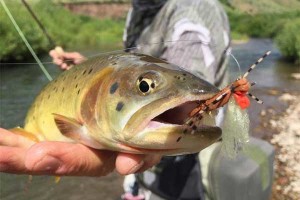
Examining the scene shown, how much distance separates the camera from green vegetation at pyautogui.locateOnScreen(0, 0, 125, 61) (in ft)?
65.0

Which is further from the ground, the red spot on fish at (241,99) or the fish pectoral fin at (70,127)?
the red spot on fish at (241,99)

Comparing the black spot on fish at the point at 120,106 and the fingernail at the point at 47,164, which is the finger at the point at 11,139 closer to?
the fingernail at the point at 47,164

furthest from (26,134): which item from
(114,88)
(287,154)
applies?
(287,154)

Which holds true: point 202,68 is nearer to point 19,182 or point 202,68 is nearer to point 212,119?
point 212,119

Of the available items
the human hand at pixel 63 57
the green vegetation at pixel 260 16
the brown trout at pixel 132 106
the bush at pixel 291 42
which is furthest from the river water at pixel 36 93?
the green vegetation at pixel 260 16

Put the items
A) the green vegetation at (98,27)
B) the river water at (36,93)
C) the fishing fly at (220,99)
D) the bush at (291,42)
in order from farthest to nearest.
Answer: the bush at (291,42) < the green vegetation at (98,27) < the river water at (36,93) < the fishing fly at (220,99)

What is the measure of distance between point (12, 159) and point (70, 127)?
1.02 ft

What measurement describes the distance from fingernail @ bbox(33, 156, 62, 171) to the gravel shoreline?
252 inches

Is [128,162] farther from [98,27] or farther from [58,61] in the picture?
[98,27]

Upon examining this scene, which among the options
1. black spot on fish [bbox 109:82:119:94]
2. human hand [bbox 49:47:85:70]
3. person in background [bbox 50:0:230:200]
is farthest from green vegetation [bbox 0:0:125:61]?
black spot on fish [bbox 109:82:119:94]

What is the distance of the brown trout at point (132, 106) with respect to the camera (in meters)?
1.56

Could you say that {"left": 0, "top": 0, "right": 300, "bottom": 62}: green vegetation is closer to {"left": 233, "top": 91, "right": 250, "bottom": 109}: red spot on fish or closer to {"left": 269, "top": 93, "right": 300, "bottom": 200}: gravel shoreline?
{"left": 269, "top": 93, "right": 300, "bottom": 200}: gravel shoreline

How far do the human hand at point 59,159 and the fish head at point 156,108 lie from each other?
0.42 feet

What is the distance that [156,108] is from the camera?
158 centimetres
